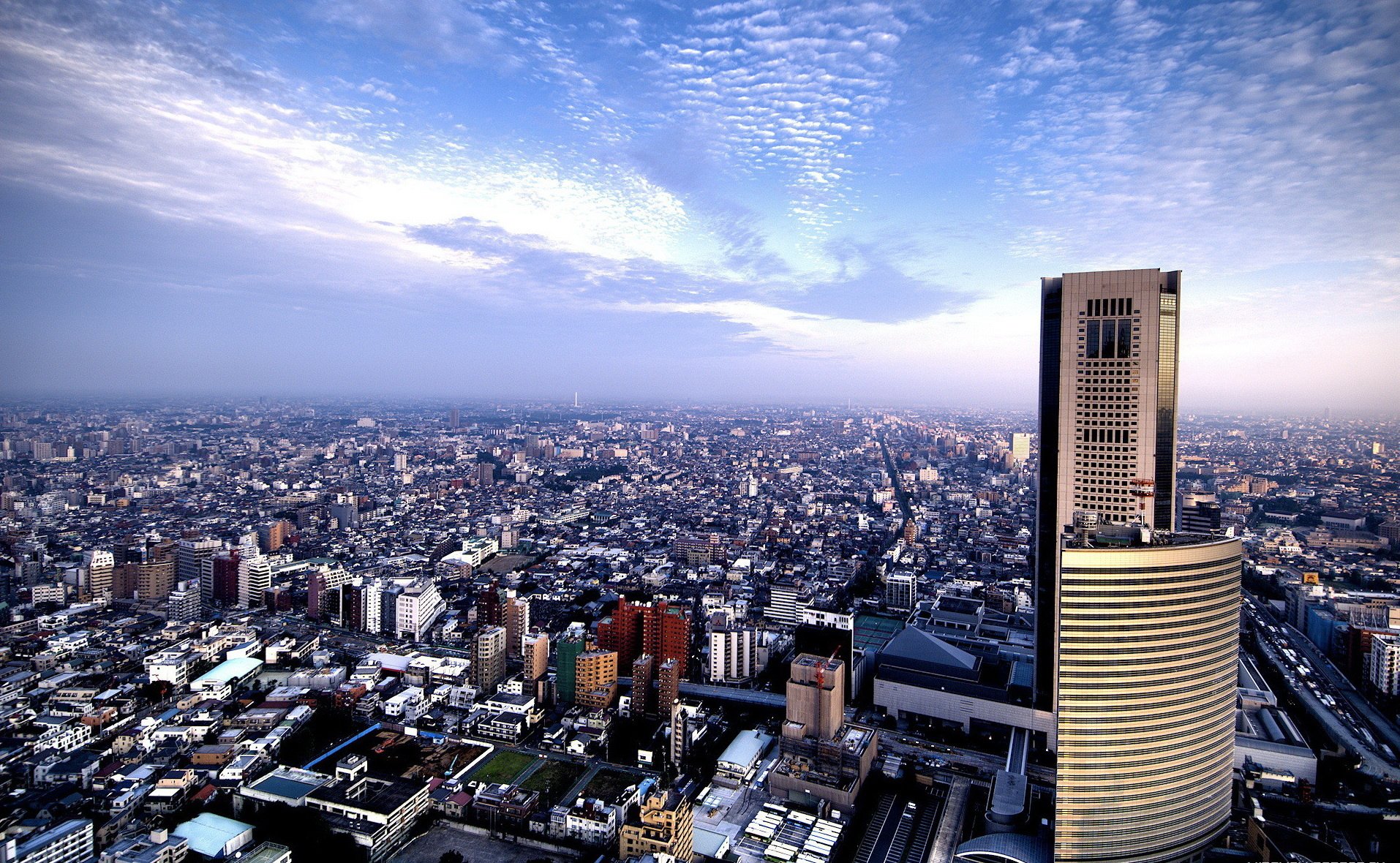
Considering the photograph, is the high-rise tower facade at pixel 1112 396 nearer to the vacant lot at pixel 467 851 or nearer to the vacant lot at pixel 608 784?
the vacant lot at pixel 608 784

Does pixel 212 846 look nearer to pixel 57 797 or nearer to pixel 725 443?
pixel 57 797

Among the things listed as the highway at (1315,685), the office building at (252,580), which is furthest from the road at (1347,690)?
the office building at (252,580)

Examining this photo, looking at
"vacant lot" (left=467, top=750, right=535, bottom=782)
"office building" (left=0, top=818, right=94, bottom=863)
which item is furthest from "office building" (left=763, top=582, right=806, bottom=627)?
"office building" (left=0, top=818, right=94, bottom=863)

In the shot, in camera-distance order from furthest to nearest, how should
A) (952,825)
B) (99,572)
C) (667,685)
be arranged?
(99,572), (667,685), (952,825)

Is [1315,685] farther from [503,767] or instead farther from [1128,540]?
[503,767]

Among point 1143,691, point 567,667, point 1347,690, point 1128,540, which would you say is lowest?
point 1347,690

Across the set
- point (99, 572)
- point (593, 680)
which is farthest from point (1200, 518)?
point (99, 572)

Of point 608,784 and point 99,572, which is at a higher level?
point 99,572
